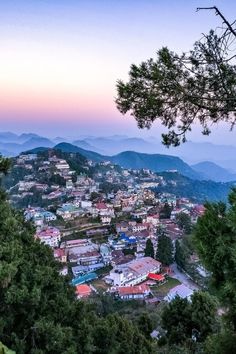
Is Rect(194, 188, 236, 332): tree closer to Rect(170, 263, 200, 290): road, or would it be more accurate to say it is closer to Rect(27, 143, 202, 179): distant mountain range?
Rect(170, 263, 200, 290): road

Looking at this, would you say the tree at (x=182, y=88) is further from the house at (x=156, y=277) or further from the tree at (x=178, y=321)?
the house at (x=156, y=277)

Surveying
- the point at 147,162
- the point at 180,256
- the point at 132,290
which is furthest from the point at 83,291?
the point at 147,162

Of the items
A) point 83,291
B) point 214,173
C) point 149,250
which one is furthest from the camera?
point 214,173

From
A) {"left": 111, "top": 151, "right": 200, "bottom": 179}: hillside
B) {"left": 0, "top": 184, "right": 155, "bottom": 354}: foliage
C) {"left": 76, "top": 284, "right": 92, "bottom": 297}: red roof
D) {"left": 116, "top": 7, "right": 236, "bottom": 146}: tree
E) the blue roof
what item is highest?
{"left": 116, "top": 7, "right": 236, "bottom": 146}: tree

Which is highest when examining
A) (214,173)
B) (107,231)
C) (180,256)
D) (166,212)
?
(180,256)

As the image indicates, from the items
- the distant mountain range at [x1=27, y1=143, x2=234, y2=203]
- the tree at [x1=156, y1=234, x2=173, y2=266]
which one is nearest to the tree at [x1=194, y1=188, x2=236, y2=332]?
the tree at [x1=156, y1=234, x2=173, y2=266]

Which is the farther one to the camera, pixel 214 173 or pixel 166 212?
pixel 214 173

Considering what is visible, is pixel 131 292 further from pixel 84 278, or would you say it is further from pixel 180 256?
pixel 180 256

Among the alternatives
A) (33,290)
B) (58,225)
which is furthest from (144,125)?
(58,225)
